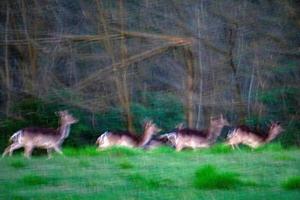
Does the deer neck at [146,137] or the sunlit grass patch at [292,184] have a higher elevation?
the sunlit grass patch at [292,184]

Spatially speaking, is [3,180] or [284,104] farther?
[284,104]

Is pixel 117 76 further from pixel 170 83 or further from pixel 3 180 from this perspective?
pixel 3 180

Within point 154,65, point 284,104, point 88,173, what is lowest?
point 284,104

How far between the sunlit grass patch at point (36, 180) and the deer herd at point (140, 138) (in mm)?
6053

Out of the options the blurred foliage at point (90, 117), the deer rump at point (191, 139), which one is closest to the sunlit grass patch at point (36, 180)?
the deer rump at point (191, 139)

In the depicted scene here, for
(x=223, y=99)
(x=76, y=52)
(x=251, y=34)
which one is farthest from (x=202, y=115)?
(x=76, y=52)

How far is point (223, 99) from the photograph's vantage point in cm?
2606

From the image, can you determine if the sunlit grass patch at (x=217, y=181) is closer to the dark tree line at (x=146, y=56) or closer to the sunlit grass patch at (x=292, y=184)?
the sunlit grass patch at (x=292, y=184)

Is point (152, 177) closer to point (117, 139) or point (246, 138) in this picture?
point (117, 139)

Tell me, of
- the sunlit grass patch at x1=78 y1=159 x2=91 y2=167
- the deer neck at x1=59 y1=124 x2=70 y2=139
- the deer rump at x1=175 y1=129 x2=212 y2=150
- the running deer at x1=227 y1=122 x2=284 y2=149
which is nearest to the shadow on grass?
the sunlit grass patch at x1=78 y1=159 x2=91 y2=167

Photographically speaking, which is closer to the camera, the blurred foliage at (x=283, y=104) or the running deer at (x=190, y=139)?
the running deer at (x=190, y=139)

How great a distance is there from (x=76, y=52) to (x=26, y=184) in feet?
43.0

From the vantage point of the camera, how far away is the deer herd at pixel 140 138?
1806 centimetres

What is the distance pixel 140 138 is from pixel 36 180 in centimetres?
992
